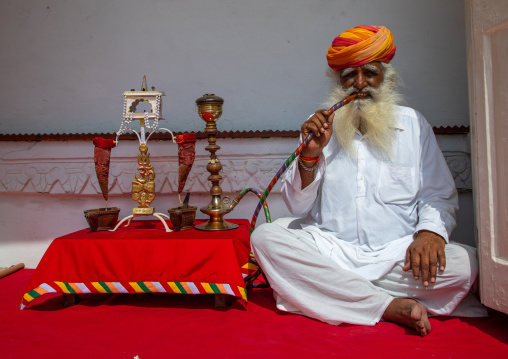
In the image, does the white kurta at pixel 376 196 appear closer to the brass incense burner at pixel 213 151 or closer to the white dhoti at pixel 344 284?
the white dhoti at pixel 344 284

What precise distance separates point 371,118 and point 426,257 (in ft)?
2.85

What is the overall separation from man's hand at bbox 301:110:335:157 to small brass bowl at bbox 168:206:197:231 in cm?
82

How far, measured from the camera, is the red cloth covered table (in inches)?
95.2

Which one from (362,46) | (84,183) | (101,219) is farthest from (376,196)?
(84,183)

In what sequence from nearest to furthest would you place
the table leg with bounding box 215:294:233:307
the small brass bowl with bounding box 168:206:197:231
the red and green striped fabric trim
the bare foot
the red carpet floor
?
the red carpet floor < the bare foot < the red and green striped fabric trim < the table leg with bounding box 215:294:233:307 < the small brass bowl with bounding box 168:206:197:231

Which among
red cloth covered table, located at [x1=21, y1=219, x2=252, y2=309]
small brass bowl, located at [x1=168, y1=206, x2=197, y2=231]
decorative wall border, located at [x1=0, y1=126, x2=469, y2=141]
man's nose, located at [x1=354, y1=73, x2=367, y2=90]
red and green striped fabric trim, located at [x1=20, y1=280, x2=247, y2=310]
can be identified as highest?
man's nose, located at [x1=354, y1=73, x2=367, y2=90]

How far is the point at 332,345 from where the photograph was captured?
6.52 feet

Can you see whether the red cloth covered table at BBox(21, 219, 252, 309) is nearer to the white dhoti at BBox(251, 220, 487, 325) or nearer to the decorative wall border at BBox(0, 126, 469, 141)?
the white dhoti at BBox(251, 220, 487, 325)

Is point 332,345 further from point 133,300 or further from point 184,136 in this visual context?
point 184,136

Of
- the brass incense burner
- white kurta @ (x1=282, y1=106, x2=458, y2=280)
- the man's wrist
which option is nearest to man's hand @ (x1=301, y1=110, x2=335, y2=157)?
the man's wrist

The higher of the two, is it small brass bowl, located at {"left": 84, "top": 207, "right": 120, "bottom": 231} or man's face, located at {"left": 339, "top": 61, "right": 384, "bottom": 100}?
man's face, located at {"left": 339, "top": 61, "right": 384, "bottom": 100}

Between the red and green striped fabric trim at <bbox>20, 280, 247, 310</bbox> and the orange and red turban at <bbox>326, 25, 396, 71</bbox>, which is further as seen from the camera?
the orange and red turban at <bbox>326, 25, 396, 71</bbox>

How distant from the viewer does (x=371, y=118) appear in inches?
102

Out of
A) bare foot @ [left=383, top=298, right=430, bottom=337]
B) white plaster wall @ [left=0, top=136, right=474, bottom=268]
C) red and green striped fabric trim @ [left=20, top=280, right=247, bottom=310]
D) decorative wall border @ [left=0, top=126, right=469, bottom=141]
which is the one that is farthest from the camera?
white plaster wall @ [left=0, top=136, right=474, bottom=268]
